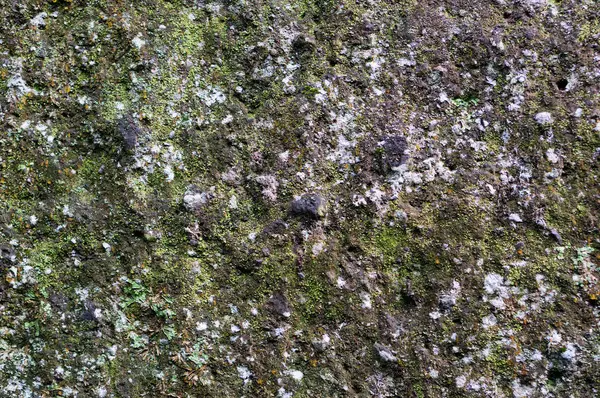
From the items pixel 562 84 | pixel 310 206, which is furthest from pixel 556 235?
pixel 310 206

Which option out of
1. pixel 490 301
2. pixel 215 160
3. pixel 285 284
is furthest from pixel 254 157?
pixel 490 301

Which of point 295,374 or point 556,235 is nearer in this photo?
point 295,374

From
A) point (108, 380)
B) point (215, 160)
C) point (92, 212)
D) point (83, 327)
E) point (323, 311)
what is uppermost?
point (215, 160)

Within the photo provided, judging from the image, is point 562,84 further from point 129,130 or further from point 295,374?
point 129,130

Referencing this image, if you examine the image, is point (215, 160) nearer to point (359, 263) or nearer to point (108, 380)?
point (359, 263)

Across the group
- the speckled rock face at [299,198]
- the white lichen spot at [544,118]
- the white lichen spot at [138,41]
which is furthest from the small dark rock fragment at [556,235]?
the white lichen spot at [138,41]

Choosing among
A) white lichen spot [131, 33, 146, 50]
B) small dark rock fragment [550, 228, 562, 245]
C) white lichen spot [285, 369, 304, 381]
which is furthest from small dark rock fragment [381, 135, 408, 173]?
white lichen spot [131, 33, 146, 50]
